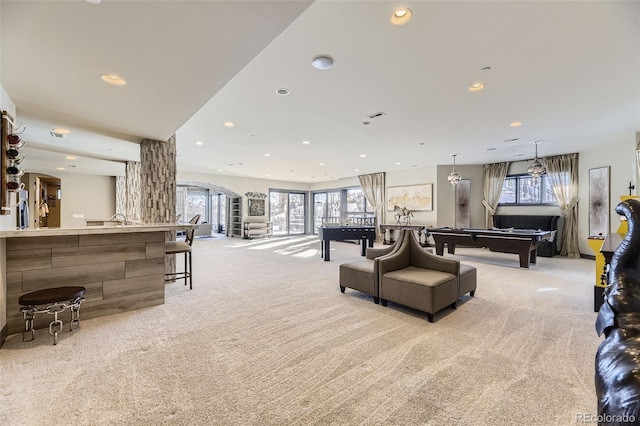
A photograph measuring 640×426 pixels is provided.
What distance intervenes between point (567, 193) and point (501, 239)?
357 centimetres

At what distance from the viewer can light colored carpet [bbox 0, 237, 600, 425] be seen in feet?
5.45

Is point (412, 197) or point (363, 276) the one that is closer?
point (363, 276)

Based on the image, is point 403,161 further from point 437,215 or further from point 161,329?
point 161,329

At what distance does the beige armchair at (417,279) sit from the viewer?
301cm

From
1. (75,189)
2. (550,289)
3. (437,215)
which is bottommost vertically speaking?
(550,289)

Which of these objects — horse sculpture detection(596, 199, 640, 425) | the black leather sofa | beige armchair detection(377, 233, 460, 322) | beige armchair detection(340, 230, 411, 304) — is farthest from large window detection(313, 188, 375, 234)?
horse sculpture detection(596, 199, 640, 425)

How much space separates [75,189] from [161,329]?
9.62 meters

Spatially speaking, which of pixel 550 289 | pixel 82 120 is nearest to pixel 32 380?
pixel 82 120

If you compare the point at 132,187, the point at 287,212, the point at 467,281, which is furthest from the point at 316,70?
the point at 287,212

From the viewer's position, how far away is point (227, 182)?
11.7 meters

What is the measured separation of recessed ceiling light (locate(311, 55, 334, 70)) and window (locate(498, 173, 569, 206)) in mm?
8260

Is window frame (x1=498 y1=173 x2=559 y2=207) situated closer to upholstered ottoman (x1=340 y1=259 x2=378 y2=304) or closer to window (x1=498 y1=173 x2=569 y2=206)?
window (x1=498 y1=173 x2=569 y2=206)

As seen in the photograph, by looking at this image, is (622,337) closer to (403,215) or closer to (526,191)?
A: (403,215)

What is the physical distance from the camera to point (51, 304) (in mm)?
2570
